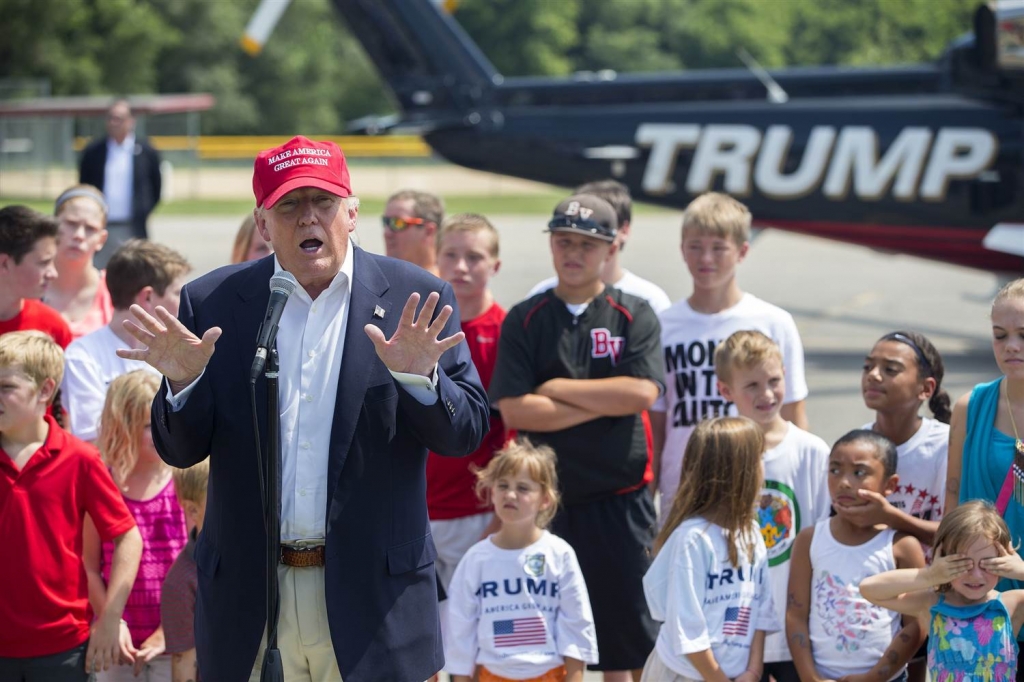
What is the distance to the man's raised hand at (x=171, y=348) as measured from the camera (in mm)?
2865

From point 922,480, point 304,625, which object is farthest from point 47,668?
point 922,480

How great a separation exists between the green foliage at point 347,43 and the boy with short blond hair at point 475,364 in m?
46.8

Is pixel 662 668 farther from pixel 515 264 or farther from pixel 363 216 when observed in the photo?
pixel 363 216

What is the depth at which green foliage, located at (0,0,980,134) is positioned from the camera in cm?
5222

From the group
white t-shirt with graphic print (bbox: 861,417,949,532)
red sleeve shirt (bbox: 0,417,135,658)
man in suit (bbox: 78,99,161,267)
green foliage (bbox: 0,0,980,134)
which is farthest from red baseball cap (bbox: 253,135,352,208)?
green foliage (bbox: 0,0,980,134)

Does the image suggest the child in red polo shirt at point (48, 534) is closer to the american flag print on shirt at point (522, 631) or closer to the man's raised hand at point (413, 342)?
the american flag print on shirt at point (522, 631)

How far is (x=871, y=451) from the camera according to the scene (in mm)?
4199

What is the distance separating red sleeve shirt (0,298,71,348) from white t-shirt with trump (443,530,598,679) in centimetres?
201

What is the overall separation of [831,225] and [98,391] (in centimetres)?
958

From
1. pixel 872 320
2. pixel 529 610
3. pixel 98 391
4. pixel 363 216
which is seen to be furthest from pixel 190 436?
pixel 363 216

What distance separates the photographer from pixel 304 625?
9.89ft

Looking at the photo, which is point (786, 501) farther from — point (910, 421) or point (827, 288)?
point (827, 288)

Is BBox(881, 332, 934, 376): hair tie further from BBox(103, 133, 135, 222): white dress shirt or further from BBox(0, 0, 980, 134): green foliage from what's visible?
BBox(0, 0, 980, 134): green foliage

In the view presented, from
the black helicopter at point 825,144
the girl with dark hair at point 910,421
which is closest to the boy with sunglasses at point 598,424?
the girl with dark hair at point 910,421
